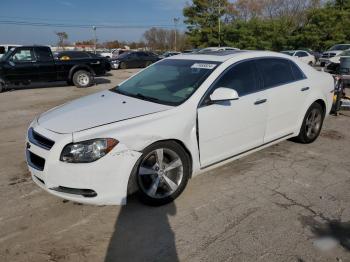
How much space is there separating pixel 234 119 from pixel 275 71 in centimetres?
124

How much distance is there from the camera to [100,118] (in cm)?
346

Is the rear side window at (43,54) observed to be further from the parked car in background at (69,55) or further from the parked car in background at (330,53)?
the parked car in background at (330,53)

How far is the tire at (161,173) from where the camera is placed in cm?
340

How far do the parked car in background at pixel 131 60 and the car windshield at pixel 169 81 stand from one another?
2092cm

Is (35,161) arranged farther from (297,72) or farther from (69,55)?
(69,55)

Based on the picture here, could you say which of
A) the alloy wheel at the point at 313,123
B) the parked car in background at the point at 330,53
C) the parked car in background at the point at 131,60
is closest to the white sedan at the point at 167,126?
the alloy wheel at the point at 313,123

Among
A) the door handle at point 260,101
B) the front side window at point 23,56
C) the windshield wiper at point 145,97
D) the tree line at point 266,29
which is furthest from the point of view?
the tree line at point 266,29

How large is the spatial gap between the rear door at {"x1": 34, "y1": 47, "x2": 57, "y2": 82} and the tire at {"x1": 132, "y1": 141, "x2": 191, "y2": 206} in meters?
11.2

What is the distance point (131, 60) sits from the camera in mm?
25453

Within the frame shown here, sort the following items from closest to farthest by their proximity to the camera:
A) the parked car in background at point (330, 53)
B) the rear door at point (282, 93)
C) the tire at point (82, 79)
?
the rear door at point (282, 93) → the tire at point (82, 79) → the parked car in background at point (330, 53)

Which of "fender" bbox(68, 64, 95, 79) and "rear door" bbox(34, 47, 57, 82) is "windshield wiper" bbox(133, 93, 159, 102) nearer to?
"rear door" bbox(34, 47, 57, 82)

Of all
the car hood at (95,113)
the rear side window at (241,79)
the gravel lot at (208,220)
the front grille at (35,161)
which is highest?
the rear side window at (241,79)

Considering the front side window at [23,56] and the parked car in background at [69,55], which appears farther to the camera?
the parked car in background at [69,55]

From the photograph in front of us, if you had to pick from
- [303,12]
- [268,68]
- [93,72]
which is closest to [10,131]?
[268,68]
